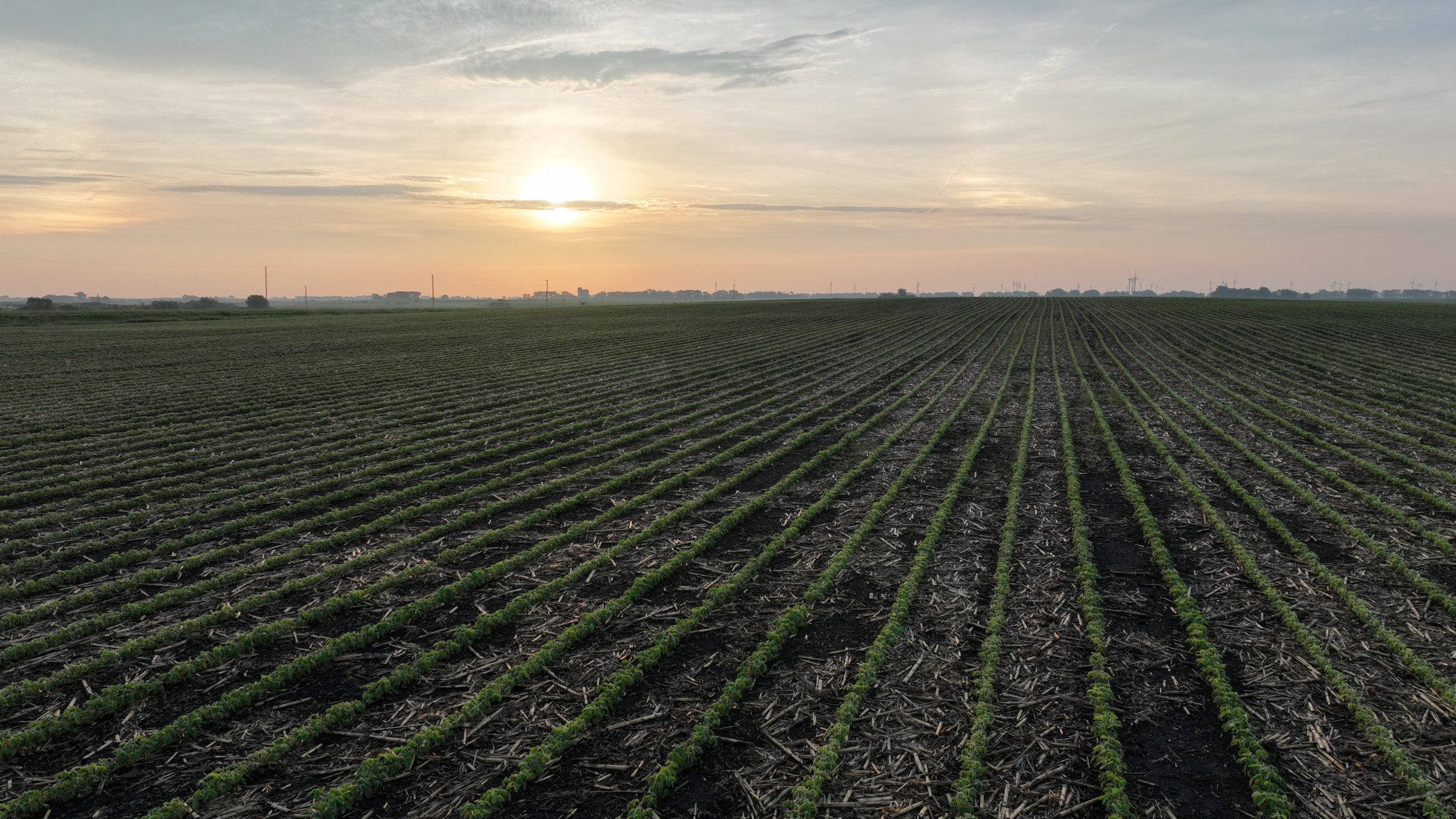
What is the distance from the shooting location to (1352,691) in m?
5.79

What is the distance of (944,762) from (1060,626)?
8.10 ft

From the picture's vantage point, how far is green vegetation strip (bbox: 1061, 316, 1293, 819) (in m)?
4.73

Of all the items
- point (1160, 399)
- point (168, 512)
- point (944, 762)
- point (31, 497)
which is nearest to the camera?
point (944, 762)

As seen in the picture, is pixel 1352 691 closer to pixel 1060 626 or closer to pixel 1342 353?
pixel 1060 626

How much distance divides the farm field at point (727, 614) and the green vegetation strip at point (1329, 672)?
0.03 meters

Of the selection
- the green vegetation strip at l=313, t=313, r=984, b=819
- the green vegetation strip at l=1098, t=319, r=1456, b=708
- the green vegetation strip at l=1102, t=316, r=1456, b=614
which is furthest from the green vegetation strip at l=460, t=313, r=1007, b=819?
the green vegetation strip at l=1102, t=316, r=1456, b=614

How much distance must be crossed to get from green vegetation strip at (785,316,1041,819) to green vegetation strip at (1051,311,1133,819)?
1546mm

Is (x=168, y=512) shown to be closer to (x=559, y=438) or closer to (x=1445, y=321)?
(x=559, y=438)

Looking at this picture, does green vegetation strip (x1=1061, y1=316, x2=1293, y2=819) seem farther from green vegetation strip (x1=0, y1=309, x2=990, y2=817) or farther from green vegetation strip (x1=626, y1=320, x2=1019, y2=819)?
green vegetation strip (x1=0, y1=309, x2=990, y2=817)

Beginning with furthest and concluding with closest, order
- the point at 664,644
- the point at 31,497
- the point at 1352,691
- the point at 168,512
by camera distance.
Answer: the point at 31,497 → the point at 168,512 → the point at 664,644 → the point at 1352,691

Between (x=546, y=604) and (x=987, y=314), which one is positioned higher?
(x=987, y=314)

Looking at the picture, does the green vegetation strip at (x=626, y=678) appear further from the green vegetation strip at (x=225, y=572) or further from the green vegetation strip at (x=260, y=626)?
the green vegetation strip at (x=225, y=572)

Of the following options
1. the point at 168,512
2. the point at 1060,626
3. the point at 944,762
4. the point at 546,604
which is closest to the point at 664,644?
the point at 546,604

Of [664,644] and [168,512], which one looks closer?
[664,644]
